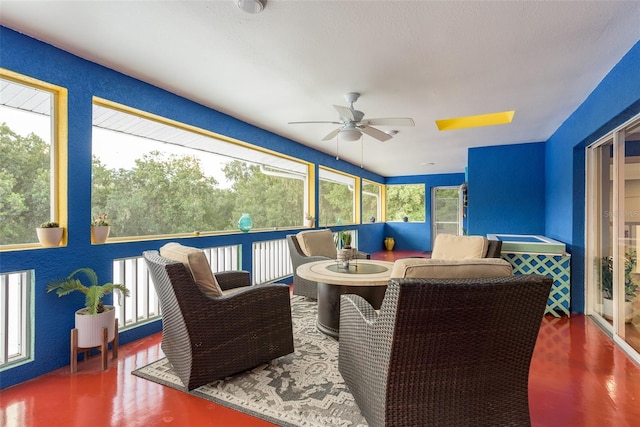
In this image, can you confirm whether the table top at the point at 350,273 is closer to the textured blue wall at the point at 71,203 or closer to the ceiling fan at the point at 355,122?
the ceiling fan at the point at 355,122

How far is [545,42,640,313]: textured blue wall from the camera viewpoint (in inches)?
95.0

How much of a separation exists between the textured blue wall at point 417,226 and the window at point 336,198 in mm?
2289

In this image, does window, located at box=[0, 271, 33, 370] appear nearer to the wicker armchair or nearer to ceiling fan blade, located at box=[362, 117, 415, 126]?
the wicker armchair

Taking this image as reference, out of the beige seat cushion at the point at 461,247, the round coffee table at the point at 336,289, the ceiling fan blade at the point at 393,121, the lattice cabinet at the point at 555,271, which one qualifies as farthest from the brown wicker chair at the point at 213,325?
the lattice cabinet at the point at 555,271

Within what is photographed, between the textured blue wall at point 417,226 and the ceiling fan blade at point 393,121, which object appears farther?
the textured blue wall at point 417,226

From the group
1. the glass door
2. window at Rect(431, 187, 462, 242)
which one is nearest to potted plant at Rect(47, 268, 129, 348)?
the glass door

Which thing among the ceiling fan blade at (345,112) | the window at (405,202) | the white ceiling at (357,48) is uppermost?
the white ceiling at (357,48)

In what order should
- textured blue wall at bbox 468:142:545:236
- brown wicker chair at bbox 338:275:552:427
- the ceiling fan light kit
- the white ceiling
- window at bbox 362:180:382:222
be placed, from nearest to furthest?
brown wicker chair at bbox 338:275:552:427, the white ceiling, the ceiling fan light kit, textured blue wall at bbox 468:142:545:236, window at bbox 362:180:382:222

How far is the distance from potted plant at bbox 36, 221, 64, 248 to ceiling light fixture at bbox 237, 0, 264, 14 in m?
2.13

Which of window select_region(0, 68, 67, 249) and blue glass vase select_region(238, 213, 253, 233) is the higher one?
window select_region(0, 68, 67, 249)

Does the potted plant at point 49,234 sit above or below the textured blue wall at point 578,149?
below

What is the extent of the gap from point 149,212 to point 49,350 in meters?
1.49

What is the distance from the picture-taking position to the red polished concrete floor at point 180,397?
1.82 m

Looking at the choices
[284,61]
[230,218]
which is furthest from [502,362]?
[230,218]
